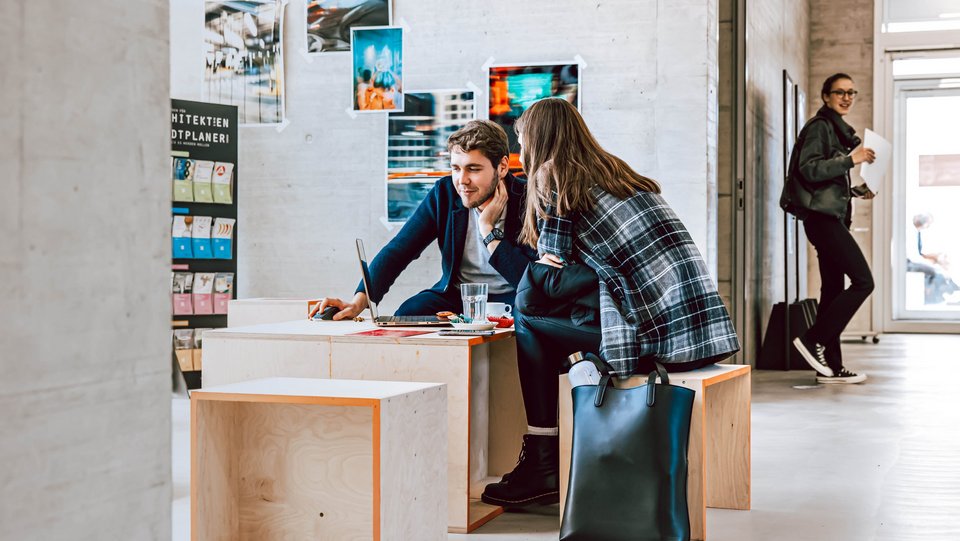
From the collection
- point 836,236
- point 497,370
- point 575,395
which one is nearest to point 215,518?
point 575,395

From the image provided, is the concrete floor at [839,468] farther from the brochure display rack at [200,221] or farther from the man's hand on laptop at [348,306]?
the man's hand on laptop at [348,306]

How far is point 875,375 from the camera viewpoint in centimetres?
675

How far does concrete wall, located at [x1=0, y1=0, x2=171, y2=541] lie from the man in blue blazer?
2029 millimetres

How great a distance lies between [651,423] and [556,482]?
1.96 ft

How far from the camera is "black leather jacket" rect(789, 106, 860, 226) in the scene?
620 cm

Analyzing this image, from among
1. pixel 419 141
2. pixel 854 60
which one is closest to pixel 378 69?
pixel 419 141

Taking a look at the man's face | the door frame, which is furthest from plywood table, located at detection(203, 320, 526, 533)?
the door frame

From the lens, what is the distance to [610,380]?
8.89ft

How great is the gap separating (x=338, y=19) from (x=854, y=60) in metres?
6.93

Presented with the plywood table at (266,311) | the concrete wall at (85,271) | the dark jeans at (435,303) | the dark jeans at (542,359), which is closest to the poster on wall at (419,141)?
the plywood table at (266,311)

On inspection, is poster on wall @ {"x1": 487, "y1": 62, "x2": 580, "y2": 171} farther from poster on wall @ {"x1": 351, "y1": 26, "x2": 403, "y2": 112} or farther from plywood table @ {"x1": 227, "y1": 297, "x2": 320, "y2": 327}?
plywood table @ {"x1": 227, "y1": 297, "x2": 320, "y2": 327}

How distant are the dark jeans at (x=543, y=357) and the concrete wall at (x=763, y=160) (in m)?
3.87

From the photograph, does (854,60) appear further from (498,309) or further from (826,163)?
(498,309)

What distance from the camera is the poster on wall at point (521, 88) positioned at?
5.23 m
